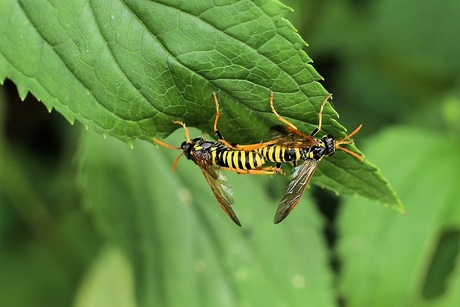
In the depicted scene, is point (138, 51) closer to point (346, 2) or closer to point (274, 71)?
point (274, 71)

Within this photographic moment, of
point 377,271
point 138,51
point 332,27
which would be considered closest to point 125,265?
point 377,271

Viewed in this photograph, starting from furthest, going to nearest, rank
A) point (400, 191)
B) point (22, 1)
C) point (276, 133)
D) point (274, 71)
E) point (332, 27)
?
point (332, 27) < point (400, 191) < point (276, 133) < point (22, 1) < point (274, 71)

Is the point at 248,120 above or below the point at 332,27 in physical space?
above

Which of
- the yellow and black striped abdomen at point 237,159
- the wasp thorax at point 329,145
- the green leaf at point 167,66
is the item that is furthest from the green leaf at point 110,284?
the wasp thorax at point 329,145

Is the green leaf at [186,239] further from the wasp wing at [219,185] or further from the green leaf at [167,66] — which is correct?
the green leaf at [167,66]

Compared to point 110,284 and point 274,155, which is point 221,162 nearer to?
point 274,155

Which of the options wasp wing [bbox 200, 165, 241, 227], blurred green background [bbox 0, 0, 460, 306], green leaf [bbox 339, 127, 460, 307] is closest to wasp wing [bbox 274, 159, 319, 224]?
wasp wing [bbox 200, 165, 241, 227]

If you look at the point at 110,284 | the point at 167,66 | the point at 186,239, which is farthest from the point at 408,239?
the point at 167,66
